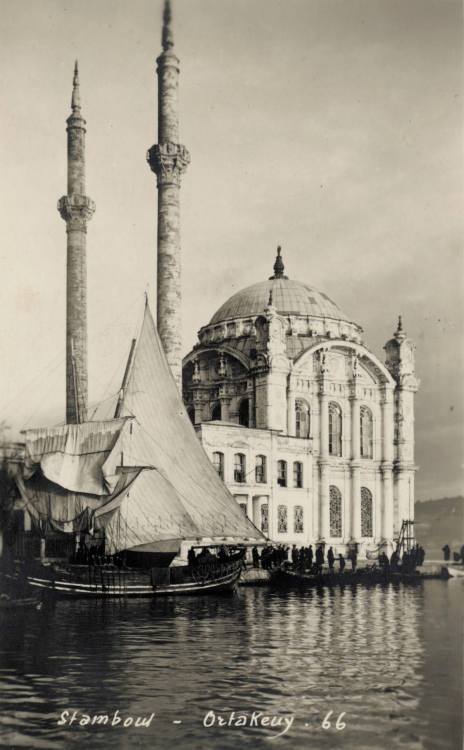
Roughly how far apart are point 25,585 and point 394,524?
36.3 meters

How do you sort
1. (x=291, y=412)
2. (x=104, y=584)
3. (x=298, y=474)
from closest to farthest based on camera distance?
(x=104, y=584) < (x=298, y=474) < (x=291, y=412)

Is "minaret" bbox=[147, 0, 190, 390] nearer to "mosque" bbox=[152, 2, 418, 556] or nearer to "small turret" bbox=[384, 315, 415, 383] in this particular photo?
"mosque" bbox=[152, 2, 418, 556]

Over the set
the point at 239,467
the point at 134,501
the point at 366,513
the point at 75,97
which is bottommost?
the point at 366,513

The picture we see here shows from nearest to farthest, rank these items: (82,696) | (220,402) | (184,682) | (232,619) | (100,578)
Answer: (82,696) → (184,682) → (232,619) → (100,578) → (220,402)

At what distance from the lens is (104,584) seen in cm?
3375

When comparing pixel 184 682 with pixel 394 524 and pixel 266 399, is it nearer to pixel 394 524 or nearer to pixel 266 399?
pixel 266 399

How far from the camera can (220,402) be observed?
194ft

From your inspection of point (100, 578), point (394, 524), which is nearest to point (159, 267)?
point (100, 578)

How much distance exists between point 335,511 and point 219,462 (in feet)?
41.2

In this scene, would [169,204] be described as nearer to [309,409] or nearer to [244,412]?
[244,412]

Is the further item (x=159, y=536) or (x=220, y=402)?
(x=220, y=402)

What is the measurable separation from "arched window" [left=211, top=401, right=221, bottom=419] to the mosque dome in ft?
19.7

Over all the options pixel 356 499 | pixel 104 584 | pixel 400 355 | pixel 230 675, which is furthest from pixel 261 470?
pixel 230 675

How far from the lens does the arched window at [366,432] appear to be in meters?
61.8
